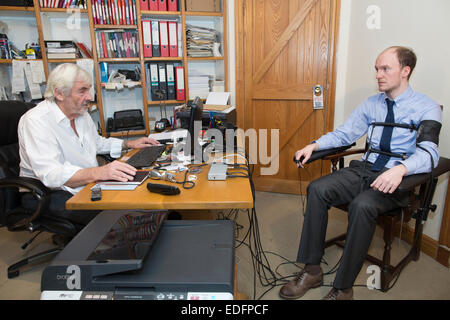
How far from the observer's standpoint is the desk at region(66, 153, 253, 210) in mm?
1197

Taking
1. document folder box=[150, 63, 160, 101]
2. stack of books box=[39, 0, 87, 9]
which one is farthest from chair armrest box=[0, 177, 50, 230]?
stack of books box=[39, 0, 87, 9]

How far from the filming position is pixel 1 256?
2.22 meters

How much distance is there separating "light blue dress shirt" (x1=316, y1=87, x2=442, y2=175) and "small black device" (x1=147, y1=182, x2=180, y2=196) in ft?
3.58

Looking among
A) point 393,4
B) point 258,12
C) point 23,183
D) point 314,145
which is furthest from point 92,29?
point 393,4

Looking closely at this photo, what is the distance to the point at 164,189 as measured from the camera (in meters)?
1.27

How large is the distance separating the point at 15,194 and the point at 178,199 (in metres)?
1.20

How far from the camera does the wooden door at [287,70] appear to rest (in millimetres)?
2836

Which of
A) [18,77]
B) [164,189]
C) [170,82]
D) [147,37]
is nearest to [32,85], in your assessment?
[18,77]

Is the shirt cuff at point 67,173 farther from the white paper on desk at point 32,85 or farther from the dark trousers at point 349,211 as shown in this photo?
the white paper on desk at point 32,85

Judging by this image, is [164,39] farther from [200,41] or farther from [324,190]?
[324,190]

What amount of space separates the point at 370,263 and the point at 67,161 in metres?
2.02

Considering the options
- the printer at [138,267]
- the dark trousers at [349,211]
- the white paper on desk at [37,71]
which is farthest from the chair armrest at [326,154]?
the white paper on desk at [37,71]

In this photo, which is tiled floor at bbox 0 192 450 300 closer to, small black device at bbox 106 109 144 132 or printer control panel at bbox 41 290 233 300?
printer control panel at bbox 41 290 233 300
